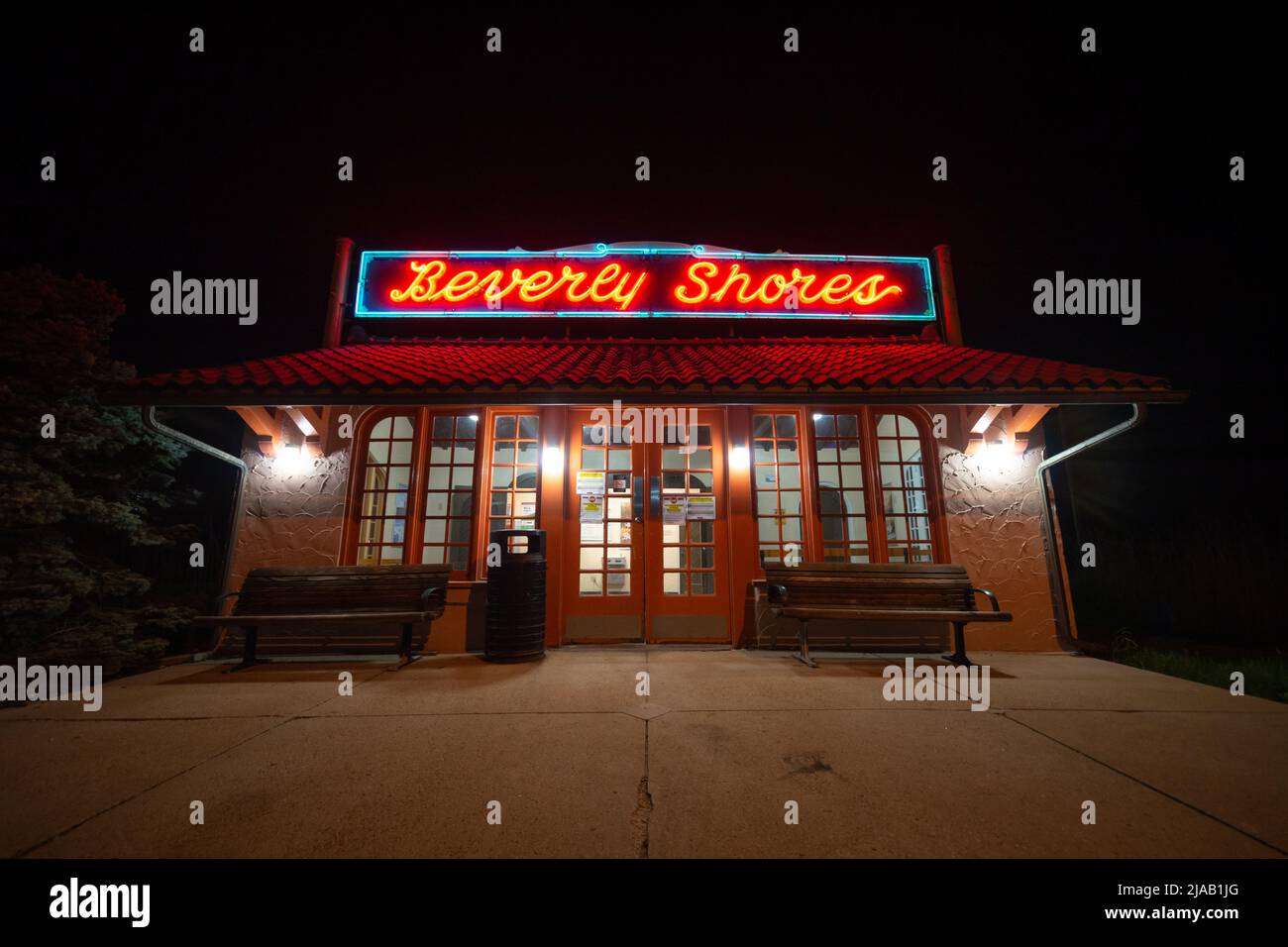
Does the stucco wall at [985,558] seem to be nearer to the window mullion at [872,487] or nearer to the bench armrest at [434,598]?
the window mullion at [872,487]

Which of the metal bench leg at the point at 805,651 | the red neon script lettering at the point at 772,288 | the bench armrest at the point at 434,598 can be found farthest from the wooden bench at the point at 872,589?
the red neon script lettering at the point at 772,288

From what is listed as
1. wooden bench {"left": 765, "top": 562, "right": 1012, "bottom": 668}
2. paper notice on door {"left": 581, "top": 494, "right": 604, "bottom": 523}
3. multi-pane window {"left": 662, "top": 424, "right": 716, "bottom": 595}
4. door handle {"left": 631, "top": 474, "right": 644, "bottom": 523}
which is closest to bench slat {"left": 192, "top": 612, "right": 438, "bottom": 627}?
paper notice on door {"left": 581, "top": 494, "right": 604, "bottom": 523}

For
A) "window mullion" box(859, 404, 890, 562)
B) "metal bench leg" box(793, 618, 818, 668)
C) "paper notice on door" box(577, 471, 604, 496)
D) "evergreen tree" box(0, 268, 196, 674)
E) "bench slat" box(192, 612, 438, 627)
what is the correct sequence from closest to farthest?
1. "evergreen tree" box(0, 268, 196, 674)
2. "bench slat" box(192, 612, 438, 627)
3. "metal bench leg" box(793, 618, 818, 668)
4. "window mullion" box(859, 404, 890, 562)
5. "paper notice on door" box(577, 471, 604, 496)

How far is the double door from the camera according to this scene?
571 cm

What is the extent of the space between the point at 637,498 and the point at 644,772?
3.85 metres

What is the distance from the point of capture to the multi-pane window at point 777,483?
19.7ft

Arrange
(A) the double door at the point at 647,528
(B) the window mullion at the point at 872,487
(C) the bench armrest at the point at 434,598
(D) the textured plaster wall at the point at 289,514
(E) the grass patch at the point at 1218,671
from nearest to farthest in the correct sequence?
(E) the grass patch at the point at 1218,671, (C) the bench armrest at the point at 434,598, (D) the textured plaster wall at the point at 289,514, (A) the double door at the point at 647,528, (B) the window mullion at the point at 872,487

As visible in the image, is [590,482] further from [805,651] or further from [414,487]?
[805,651]

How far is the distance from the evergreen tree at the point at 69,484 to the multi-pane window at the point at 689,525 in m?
5.38

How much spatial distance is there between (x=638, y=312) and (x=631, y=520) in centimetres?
374

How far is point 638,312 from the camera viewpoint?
7707 millimetres

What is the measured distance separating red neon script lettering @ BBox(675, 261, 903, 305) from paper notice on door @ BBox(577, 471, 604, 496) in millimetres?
3591

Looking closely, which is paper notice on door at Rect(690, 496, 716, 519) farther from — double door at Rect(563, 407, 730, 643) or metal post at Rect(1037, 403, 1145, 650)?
metal post at Rect(1037, 403, 1145, 650)
